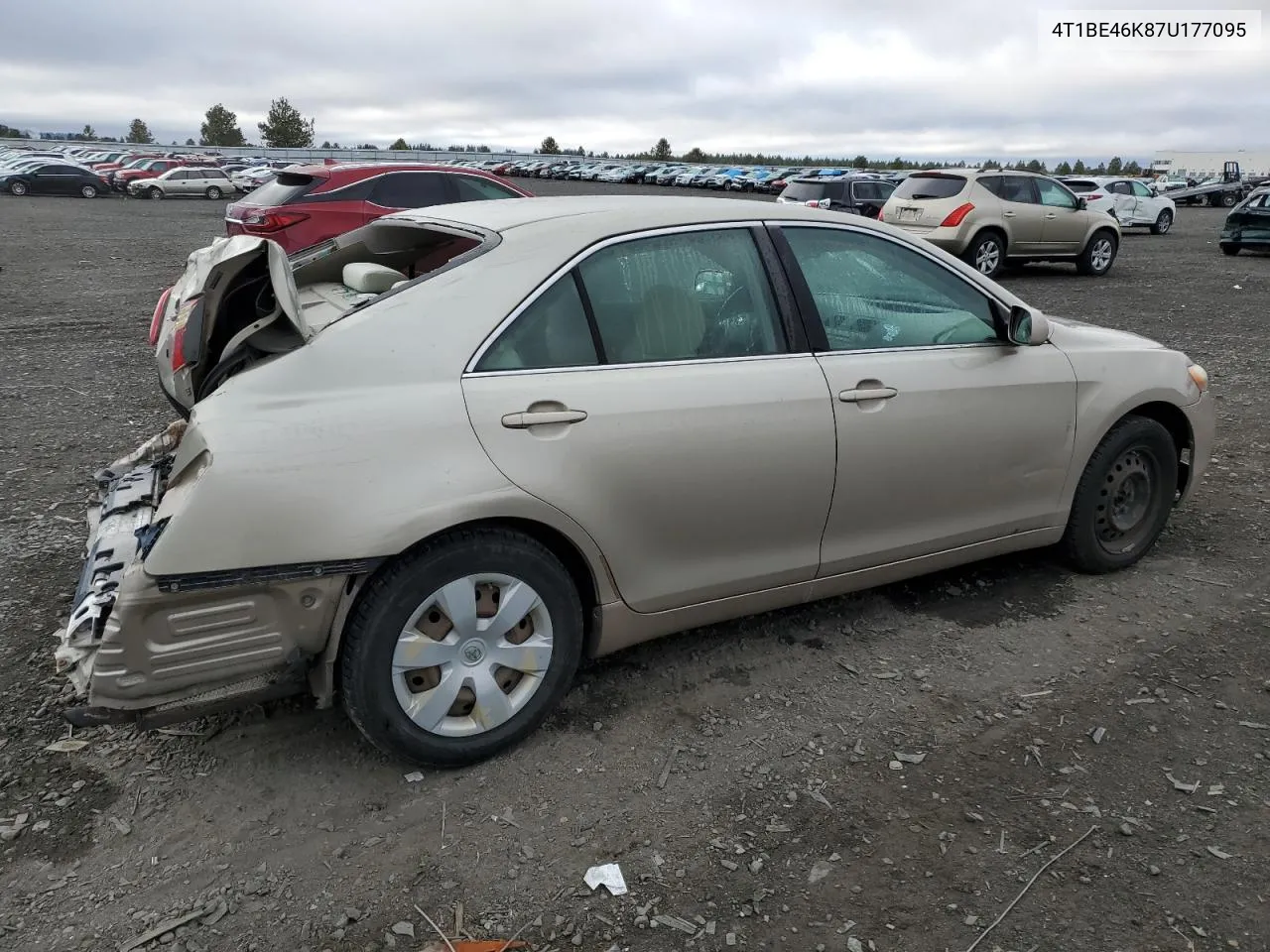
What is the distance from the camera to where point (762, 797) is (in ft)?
9.35

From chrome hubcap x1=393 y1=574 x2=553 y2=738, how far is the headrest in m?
1.21

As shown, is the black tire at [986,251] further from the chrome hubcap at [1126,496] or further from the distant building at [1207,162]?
the distant building at [1207,162]

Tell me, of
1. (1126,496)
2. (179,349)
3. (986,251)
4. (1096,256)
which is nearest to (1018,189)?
(986,251)

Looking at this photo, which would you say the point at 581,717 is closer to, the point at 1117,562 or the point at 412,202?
the point at 1117,562

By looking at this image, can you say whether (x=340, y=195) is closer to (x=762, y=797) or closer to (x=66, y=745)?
(x=66, y=745)

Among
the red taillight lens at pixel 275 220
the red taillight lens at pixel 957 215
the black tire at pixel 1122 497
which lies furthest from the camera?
the red taillight lens at pixel 957 215

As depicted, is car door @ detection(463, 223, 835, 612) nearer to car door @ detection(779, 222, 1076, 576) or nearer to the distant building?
car door @ detection(779, 222, 1076, 576)

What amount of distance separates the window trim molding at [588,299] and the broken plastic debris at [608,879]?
1420 millimetres

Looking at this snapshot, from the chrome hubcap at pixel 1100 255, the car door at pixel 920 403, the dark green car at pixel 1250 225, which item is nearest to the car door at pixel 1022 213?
the chrome hubcap at pixel 1100 255

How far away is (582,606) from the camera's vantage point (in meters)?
3.11

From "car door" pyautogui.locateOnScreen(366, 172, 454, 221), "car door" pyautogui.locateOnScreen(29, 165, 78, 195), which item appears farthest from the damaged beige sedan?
"car door" pyautogui.locateOnScreen(29, 165, 78, 195)

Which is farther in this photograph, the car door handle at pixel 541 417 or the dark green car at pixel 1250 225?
the dark green car at pixel 1250 225

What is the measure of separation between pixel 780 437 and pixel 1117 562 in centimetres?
207

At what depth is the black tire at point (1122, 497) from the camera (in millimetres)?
4094
